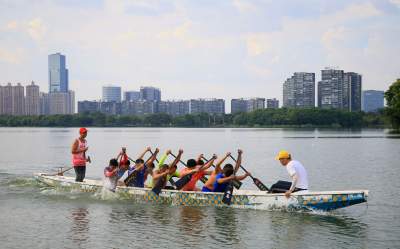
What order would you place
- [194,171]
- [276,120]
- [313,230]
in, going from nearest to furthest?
[313,230] < [194,171] < [276,120]

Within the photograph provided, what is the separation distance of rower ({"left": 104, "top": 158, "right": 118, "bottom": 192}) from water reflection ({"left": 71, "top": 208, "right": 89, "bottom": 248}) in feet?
5.59

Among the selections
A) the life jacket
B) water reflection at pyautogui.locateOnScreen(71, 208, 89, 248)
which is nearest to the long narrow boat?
the life jacket

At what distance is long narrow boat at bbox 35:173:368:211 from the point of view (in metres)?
15.6

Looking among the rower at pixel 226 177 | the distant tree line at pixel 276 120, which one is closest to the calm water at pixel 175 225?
the rower at pixel 226 177

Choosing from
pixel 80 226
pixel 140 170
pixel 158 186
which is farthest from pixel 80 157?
pixel 80 226

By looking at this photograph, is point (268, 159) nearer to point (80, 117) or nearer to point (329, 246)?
point (329, 246)

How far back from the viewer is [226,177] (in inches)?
682

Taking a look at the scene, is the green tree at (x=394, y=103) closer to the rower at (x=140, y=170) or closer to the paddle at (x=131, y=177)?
the rower at (x=140, y=170)

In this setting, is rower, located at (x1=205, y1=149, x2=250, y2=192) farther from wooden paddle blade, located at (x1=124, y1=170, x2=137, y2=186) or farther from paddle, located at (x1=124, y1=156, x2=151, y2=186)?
wooden paddle blade, located at (x1=124, y1=170, x2=137, y2=186)

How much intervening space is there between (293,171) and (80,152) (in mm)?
8536

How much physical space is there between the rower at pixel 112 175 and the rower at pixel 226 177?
13.5 ft

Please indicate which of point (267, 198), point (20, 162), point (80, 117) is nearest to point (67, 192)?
point (267, 198)

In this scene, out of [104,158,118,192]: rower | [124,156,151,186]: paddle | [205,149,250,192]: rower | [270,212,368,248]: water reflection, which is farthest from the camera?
[124,156,151,186]: paddle

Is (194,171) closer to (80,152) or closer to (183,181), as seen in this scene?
(183,181)
